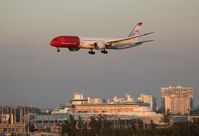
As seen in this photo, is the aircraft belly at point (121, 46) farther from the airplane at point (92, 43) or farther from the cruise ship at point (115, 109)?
the cruise ship at point (115, 109)

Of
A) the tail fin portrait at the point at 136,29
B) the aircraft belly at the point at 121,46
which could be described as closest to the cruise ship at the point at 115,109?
the tail fin portrait at the point at 136,29

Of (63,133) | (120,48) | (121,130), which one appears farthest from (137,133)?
(120,48)

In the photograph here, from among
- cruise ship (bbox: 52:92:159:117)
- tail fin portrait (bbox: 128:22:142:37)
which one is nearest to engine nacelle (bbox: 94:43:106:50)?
tail fin portrait (bbox: 128:22:142:37)

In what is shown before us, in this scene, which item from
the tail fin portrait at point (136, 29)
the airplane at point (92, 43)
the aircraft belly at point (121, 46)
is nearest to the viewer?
the airplane at point (92, 43)

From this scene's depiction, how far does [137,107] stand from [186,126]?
289 ft

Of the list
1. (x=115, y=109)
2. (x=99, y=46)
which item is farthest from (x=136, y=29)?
(x=115, y=109)

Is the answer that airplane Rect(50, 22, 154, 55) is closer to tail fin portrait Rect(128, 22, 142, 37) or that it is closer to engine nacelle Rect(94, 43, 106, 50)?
engine nacelle Rect(94, 43, 106, 50)

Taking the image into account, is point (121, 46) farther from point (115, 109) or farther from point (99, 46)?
point (115, 109)

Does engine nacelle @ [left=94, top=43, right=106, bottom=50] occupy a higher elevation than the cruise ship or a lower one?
higher

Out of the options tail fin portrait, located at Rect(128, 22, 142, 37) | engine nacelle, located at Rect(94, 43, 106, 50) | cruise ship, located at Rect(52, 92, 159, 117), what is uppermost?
tail fin portrait, located at Rect(128, 22, 142, 37)

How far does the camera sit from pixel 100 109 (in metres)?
181

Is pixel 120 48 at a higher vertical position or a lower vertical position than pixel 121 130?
higher

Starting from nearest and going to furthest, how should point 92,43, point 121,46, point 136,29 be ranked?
point 92,43
point 121,46
point 136,29

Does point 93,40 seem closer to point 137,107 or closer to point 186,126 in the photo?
point 186,126
